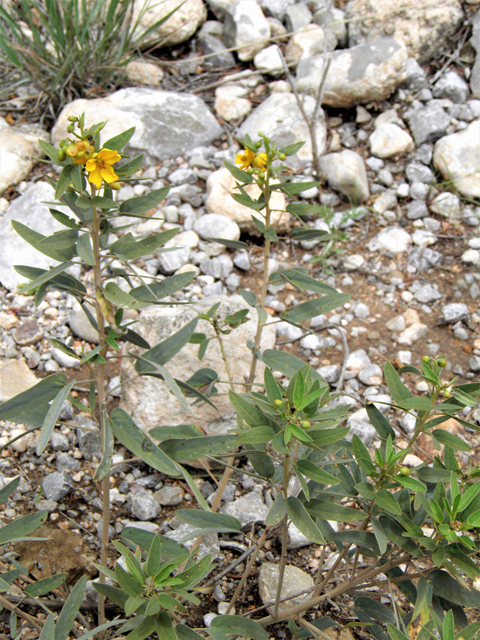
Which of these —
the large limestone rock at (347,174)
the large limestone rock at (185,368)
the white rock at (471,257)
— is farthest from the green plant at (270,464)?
the large limestone rock at (347,174)

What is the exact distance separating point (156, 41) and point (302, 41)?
3.18ft

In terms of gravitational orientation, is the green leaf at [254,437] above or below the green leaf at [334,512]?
above

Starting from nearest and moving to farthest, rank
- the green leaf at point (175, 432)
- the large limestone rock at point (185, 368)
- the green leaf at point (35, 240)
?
the green leaf at point (35, 240), the green leaf at point (175, 432), the large limestone rock at point (185, 368)

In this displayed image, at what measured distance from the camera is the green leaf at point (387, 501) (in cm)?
109

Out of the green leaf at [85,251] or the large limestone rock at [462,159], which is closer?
the green leaf at [85,251]

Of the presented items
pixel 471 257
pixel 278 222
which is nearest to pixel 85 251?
pixel 278 222

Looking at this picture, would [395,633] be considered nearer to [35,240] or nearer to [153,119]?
[35,240]

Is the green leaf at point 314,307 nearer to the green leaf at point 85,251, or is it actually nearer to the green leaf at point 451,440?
the green leaf at point 451,440

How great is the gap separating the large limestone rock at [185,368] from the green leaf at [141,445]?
0.77 m

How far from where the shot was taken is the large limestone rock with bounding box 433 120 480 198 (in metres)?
3.02

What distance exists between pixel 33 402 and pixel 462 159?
2689mm

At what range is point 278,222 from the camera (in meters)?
2.92

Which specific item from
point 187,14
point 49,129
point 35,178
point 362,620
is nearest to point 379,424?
point 362,620

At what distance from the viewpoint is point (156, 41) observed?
3715 mm
